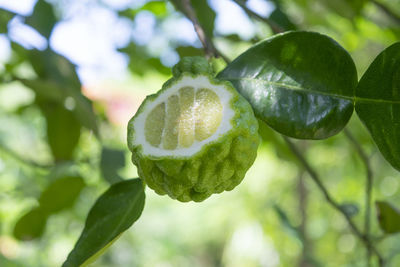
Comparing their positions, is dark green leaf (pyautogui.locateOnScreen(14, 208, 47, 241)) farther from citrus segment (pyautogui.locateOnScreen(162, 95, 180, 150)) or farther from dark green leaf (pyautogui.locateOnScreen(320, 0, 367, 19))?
dark green leaf (pyautogui.locateOnScreen(320, 0, 367, 19))

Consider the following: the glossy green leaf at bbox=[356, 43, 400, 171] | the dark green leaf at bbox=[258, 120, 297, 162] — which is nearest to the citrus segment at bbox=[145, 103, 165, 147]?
the glossy green leaf at bbox=[356, 43, 400, 171]

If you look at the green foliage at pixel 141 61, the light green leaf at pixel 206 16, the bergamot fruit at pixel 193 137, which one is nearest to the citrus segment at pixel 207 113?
the bergamot fruit at pixel 193 137

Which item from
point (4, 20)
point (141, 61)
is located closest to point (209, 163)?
point (4, 20)

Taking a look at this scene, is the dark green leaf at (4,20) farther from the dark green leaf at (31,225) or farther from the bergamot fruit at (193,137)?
the bergamot fruit at (193,137)

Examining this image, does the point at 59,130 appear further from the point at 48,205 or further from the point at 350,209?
the point at 350,209

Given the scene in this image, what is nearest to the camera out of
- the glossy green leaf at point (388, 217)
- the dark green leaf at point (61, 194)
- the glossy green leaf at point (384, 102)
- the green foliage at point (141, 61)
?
the glossy green leaf at point (384, 102)
